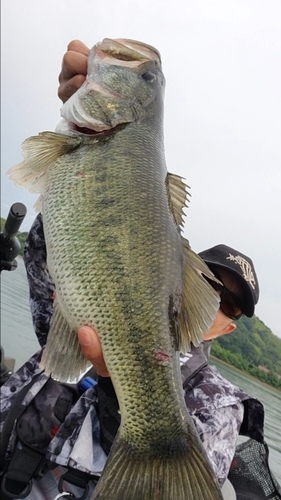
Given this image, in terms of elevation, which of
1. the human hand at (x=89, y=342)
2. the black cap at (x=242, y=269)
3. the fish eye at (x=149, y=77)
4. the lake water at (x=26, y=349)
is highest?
the fish eye at (x=149, y=77)

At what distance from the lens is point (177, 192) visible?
6.98ft

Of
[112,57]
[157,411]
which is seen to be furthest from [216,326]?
[112,57]

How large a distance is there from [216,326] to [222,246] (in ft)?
1.76

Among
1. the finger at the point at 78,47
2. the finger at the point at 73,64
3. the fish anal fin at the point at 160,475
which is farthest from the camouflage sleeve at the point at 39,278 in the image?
the fish anal fin at the point at 160,475

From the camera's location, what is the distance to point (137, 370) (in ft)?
5.48

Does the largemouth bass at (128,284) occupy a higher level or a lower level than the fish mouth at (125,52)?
lower

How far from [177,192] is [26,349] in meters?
6.41

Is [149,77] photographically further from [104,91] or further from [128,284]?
[128,284]

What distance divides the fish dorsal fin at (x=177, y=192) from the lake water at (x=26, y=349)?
92.3 inches

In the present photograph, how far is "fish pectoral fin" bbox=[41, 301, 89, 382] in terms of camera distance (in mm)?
1803

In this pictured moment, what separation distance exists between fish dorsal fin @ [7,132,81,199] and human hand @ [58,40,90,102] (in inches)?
17.1

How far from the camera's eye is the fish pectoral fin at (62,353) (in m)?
1.80

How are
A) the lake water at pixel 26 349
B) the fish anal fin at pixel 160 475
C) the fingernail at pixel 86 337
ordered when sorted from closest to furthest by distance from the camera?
the fish anal fin at pixel 160 475, the fingernail at pixel 86 337, the lake water at pixel 26 349

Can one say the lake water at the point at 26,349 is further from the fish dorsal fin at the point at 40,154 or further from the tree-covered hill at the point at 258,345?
the fish dorsal fin at the point at 40,154
